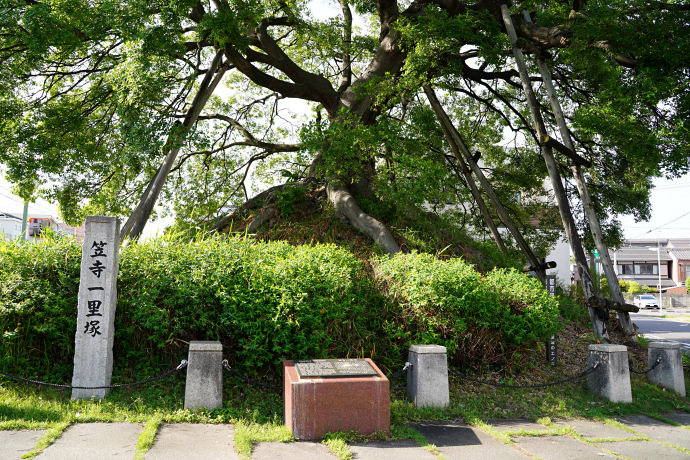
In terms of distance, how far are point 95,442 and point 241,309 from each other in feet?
7.47

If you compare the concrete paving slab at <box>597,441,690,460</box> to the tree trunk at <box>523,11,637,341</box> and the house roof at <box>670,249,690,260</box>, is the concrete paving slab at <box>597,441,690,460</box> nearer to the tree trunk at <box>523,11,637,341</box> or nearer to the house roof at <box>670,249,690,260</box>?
the tree trunk at <box>523,11,637,341</box>

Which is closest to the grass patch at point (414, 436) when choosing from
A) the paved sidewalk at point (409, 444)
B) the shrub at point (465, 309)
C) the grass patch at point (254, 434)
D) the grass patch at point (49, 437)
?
the paved sidewalk at point (409, 444)

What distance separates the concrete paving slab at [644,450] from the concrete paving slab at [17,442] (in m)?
5.91

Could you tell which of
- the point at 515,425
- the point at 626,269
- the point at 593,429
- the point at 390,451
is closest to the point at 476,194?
the point at 593,429

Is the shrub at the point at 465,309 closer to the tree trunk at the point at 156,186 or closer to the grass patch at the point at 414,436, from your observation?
the grass patch at the point at 414,436

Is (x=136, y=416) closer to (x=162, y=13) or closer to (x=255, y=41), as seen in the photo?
(x=162, y=13)

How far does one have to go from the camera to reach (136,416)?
18.0 ft

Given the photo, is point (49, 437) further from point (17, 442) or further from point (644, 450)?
point (644, 450)

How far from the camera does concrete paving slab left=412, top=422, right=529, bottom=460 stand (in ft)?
16.3

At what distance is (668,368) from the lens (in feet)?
26.7

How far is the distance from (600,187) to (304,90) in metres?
9.37

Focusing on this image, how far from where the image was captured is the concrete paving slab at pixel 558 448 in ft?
16.6

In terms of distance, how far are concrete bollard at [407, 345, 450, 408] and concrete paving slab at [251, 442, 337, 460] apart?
5.84 feet

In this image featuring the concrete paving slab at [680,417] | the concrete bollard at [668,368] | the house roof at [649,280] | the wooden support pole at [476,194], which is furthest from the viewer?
the house roof at [649,280]
